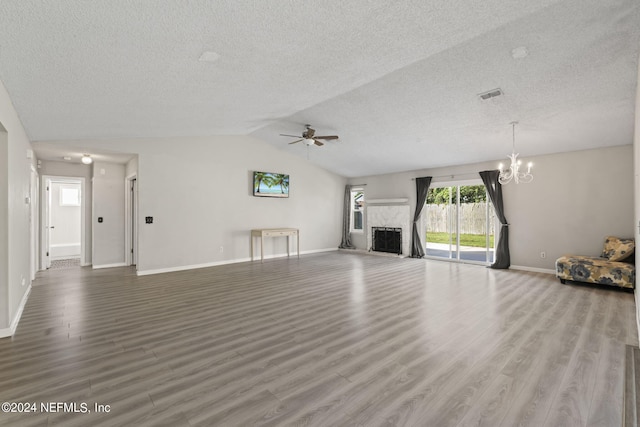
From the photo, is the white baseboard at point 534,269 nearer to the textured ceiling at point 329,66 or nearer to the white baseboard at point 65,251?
the textured ceiling at point 329,66

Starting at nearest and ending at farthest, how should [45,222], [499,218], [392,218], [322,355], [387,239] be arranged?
[322,355], [45,222], [499,218], [392,218], [387,239]

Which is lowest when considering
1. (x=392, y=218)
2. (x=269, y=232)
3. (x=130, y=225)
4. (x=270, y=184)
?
(x=269, y=232)

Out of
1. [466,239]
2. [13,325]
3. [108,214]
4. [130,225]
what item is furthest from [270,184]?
[13,325]

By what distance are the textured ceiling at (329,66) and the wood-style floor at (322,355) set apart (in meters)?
2.51

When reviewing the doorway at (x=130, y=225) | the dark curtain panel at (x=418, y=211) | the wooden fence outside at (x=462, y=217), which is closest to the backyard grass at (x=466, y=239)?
the wooden fence outside at (x=462, y=217)

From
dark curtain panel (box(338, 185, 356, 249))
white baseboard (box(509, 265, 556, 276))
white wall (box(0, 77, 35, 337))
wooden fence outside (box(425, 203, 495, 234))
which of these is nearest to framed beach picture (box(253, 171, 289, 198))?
dark curtain panel (box(338, 185, 356, 249))

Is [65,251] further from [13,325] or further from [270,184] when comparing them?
[13,325]

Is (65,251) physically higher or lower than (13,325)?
higher

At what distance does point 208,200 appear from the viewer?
7.08 m

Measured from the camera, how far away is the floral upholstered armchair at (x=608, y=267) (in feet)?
15.4

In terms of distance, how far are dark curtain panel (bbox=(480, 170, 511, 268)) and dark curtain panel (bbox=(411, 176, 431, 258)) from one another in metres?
1.55

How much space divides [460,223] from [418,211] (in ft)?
3.76

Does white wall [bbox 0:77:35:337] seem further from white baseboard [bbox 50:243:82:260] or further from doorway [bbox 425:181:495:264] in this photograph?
doorway [bbox 425:181:495:264]

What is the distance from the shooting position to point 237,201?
25.0ft
